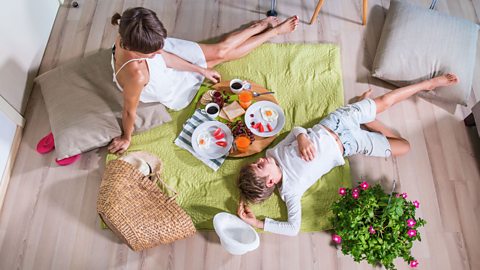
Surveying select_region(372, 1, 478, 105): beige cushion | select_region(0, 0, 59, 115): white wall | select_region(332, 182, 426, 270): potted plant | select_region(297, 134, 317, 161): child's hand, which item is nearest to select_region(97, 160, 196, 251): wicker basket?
select_region(297, 134, 317, 161): child's hand

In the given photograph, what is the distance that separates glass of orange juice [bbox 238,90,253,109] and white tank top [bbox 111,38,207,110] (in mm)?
299

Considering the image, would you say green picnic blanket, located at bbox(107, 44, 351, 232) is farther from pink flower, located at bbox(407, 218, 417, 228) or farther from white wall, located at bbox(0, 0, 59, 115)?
white wall, located at bbox(0, 0, 59, 115)

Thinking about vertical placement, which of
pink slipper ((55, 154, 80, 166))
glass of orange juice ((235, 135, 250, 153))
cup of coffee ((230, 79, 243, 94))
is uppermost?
cup of coffee ((230, 79, 243, 94))

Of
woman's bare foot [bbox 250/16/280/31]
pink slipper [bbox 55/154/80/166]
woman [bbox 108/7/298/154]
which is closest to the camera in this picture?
woman [bbox 108/7/298/154]

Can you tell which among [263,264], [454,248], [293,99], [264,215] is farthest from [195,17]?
[454,248]

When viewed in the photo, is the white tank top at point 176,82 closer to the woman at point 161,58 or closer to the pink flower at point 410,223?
the woman at point 161,58

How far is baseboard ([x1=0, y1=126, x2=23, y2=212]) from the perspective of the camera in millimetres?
2451

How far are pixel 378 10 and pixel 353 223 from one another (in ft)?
6.38

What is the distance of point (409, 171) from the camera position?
2.58 m

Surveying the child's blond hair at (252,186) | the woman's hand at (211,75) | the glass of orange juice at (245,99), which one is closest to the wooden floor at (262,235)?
the child's blond hair at (252,186)

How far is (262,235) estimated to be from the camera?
2365mm

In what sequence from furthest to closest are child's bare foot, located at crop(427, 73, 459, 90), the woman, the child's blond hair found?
1. child's bare foot, located at crop(427, 73, 459, 90)
2. the child's blond hair
3. the woman

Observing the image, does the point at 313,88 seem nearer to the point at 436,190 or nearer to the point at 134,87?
the point at 436,190

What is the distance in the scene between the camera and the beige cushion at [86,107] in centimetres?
248
